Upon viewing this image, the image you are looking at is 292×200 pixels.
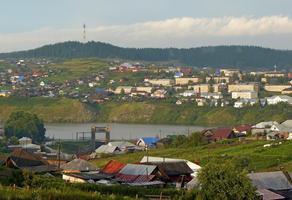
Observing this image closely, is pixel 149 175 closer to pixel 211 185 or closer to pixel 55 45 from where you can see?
pixel 211 185

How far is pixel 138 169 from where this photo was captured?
20875 millimetres

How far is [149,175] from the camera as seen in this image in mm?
20047

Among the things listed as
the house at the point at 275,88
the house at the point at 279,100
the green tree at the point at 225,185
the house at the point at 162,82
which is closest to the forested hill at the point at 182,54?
the house at the point at 162,82

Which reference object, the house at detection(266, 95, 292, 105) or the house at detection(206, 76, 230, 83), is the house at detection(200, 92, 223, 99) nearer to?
the house at detection(266, 95, 292, 105)

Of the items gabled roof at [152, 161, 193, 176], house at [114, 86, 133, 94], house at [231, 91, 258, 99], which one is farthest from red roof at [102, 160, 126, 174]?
house at [114, 86, 133, 94]

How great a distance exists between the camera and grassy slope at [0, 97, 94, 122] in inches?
3179

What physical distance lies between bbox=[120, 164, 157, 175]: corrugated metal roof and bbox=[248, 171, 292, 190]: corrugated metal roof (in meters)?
3.11

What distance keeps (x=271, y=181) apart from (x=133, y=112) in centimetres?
6466

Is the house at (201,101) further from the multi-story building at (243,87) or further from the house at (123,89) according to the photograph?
the house at (123,89)

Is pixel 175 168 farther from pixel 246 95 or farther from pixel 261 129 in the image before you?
pixel 246 95

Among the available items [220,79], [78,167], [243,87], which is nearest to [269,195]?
[78,167]

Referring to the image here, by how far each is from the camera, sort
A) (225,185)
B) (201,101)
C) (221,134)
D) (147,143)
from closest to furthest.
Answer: (225,185) → (221,134) → (147,143) → (201,101)

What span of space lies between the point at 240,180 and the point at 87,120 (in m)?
68.2

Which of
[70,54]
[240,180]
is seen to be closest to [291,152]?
[240,180]
